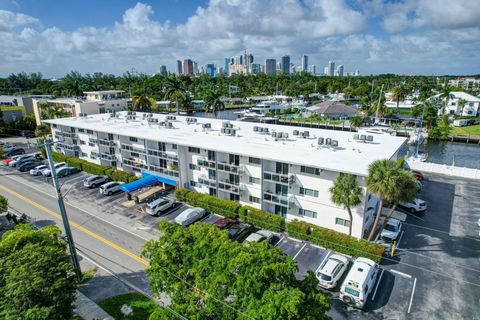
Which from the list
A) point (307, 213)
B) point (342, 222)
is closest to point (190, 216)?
point (307, 213)

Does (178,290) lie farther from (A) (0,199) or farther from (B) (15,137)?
(B) (15,137)

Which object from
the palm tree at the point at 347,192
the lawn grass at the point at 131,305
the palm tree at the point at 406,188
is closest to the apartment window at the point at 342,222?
the palm tree at the point at 347,192

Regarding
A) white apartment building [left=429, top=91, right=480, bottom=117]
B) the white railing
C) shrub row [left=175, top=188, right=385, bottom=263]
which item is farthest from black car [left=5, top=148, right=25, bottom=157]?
white apartment building [left=429, top=91, right=480, bottom=117]

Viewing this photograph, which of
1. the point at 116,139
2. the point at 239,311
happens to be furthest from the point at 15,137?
the point at 239,311

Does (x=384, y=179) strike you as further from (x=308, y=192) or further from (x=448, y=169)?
(x=448, y=169)

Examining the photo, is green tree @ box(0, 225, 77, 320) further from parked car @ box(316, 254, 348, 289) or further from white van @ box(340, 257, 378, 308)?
white van @ box(340, 257, 378, 308)

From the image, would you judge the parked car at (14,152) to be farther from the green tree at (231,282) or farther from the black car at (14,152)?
the green tree at (231,282)
